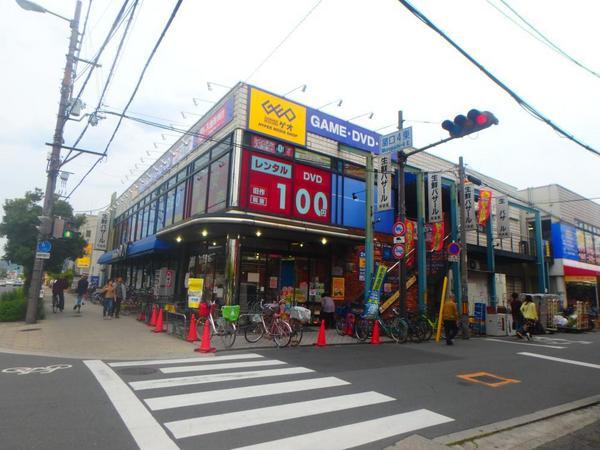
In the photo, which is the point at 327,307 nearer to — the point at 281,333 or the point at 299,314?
the point at 299,314

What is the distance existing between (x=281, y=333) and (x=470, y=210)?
1229 cm

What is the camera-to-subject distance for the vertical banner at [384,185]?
15234 mm

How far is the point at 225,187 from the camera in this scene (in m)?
14.7

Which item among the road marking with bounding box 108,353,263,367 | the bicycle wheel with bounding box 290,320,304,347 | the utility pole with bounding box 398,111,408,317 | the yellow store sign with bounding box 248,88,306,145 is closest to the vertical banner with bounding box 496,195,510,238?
the utility pole with bounding box 398,111,408,317

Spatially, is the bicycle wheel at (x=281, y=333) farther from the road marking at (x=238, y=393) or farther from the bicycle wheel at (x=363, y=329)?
the road marking at (x=238, y=393)

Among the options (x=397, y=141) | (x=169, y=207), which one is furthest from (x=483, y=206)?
(x=169, y=207)

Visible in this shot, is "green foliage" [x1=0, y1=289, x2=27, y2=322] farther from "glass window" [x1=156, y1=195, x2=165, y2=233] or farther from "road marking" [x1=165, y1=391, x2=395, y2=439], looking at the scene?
"road marking" [x1=165, y1=391, x2=395, y2=439]

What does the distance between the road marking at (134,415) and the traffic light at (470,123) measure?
7884 millimetres

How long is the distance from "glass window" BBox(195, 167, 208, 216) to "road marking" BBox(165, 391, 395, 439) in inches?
472

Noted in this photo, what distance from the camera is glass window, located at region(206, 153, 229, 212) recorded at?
14836 mm

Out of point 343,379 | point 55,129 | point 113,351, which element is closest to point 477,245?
point 343,379

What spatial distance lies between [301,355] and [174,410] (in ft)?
16.7

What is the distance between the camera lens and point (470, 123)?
8.20 m

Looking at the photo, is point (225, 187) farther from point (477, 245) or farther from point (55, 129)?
point (477, 245)
